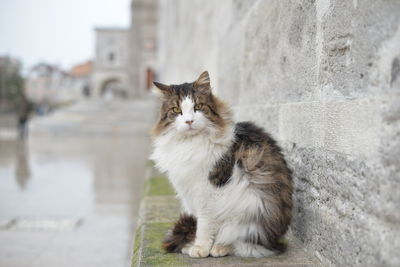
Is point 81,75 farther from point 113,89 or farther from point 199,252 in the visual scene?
point 199,252

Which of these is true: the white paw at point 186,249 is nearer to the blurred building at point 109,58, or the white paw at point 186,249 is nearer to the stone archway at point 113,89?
the stone archway at point 113,89

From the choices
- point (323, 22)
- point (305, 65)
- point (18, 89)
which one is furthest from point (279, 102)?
point (18, 89)

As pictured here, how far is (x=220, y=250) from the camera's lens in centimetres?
186

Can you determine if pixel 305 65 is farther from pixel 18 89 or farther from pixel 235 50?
pixel 18 89

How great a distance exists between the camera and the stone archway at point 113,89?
46.2 meters

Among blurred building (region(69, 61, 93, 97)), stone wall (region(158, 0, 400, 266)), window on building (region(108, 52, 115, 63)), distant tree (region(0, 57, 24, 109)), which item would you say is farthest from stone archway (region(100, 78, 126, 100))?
stone wall (region(158, 0, 400, 266))

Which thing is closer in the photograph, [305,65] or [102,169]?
[305,65]

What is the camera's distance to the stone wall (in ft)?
3.94

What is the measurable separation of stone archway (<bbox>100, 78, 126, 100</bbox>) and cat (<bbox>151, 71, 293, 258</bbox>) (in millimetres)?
41007

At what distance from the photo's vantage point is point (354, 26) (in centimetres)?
140

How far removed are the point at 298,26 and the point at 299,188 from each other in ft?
2.78

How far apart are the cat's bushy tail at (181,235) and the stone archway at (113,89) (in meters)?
40.9

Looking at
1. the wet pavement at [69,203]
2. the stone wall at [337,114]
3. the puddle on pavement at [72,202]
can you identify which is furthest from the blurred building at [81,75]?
the stone wall at [337,114]

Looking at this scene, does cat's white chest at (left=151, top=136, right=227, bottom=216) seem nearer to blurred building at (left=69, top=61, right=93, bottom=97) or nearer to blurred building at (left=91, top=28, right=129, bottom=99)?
blurred building at (left=91, top=28, right=129, bottom=99)
